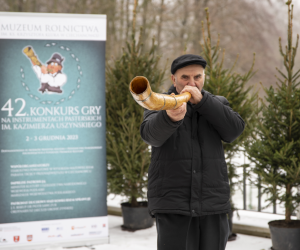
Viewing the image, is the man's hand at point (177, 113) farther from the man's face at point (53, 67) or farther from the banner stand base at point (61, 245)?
the banner stand base at point (61, 245)

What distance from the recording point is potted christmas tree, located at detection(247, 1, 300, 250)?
3.97 meters

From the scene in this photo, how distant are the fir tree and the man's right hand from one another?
3.03 metres

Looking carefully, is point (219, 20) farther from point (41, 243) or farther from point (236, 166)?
point (41, 243)

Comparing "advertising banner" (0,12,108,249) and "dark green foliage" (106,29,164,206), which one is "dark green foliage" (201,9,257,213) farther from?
"advertising banner" (0,12,108,249)

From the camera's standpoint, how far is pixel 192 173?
2125 millimetres

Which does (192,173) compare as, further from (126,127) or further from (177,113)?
(126,127)

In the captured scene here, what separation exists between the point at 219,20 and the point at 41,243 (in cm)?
956

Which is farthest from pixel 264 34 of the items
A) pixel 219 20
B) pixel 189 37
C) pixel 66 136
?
pixel 66 136

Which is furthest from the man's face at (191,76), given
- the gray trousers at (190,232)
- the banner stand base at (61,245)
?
the banner stand base at (61,245)

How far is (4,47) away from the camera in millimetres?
4188

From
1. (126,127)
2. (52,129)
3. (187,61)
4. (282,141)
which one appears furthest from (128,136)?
(187,61)

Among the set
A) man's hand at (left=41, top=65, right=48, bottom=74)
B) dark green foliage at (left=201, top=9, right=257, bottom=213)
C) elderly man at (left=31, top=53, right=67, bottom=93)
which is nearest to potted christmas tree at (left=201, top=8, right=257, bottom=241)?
dark green foliage at (left=201, top=9, right=257, bottom=213)

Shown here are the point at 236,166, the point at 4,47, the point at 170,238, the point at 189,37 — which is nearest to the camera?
the point at 170,238

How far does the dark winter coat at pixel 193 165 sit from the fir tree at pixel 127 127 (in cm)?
273
